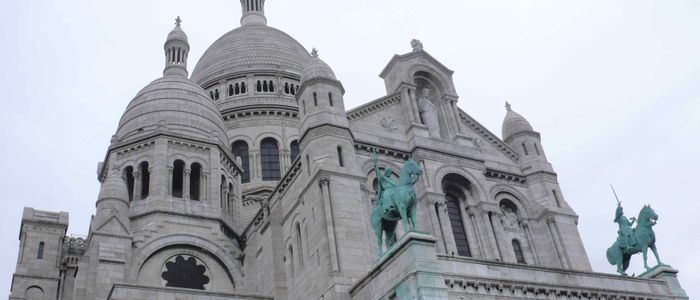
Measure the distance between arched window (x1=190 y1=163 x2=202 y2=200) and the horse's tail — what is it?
1960 cm

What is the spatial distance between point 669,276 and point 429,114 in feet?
40.3

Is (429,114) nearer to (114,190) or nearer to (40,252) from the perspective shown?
(114,190)

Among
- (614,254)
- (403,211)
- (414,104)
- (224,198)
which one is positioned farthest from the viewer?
(224,198)

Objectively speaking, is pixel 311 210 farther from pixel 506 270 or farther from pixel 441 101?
pixel 441 101

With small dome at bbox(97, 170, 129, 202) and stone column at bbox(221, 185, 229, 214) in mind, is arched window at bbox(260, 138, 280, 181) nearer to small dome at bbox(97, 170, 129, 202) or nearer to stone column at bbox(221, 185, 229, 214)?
stone column at bbox(221, 185, 229, 214)

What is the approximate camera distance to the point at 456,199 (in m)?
30.9

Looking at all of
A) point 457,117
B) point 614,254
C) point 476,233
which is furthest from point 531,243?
point 457,117

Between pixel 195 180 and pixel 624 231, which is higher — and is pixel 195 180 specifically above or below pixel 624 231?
above

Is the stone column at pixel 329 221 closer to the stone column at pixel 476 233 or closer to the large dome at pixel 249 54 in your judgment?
the stone column at pixel 476 233

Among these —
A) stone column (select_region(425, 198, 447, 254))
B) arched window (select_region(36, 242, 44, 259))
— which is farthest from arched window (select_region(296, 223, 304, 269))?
arched window (select_region(36, 242, 44, 259))

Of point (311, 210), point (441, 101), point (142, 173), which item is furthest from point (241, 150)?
point (311, 210)

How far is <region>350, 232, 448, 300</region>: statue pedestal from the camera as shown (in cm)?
1998

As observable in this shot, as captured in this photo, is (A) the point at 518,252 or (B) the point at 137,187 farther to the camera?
(B) the point at 137,187

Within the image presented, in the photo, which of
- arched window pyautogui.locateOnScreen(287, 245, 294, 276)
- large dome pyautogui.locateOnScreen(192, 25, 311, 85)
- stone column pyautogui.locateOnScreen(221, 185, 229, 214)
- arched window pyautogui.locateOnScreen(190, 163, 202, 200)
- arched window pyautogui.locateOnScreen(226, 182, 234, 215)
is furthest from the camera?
large dome pyautogui.locateOnScreen(192, 25, 311, 85)
